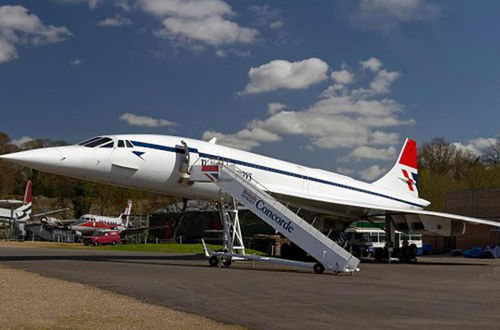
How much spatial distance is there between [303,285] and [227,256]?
5324 mm

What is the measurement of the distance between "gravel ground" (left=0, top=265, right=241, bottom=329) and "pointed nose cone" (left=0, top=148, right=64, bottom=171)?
19.4 feet

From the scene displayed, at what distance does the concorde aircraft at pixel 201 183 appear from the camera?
16.8 meters

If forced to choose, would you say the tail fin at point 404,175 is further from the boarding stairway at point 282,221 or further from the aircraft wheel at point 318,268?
the aircraft wheel at point 318,268

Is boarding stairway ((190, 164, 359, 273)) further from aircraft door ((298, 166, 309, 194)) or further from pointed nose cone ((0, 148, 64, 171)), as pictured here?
aircraft door ((298, 166, 309, 194))

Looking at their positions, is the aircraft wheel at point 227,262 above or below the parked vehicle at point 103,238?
above

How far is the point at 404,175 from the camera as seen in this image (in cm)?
2920

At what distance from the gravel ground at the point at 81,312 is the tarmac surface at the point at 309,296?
0.47m

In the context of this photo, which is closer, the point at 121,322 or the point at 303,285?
the point at 121,322

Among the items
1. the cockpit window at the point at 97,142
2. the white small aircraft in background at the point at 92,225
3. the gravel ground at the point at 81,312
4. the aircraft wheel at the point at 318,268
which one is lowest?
the gravel ground at the point at 81,312

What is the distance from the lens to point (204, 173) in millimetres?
18016

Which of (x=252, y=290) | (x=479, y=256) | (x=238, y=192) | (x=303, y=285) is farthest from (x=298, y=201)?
(x=479, y=256)

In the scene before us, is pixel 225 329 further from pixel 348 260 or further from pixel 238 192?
pixel 238 192

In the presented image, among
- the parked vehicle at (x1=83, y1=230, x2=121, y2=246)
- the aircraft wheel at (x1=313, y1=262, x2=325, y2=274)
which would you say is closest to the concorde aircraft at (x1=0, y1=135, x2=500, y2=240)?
the aircraft wheel at (x1=313, y1=262, x2=325, y2=274)

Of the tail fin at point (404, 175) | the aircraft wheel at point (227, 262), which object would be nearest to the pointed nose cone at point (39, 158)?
the aircraft wheel at point (227, 262)
